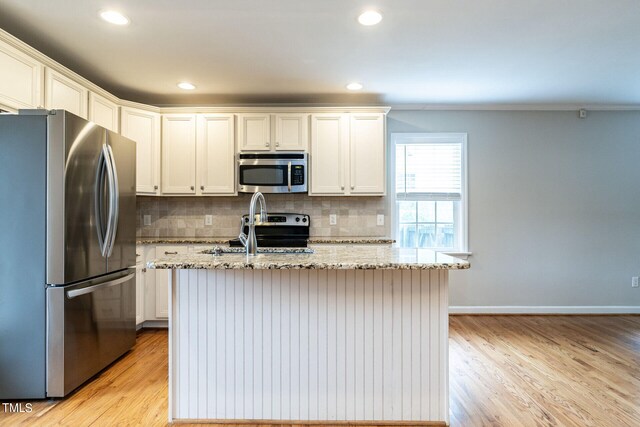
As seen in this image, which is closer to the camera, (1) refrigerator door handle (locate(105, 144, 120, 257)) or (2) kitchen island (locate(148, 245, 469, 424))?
(2) kitchen island (locate(148, 245, 469, 424))

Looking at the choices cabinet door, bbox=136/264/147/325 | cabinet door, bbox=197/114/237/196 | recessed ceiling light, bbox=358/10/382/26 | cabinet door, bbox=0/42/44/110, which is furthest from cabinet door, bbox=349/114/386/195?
cabinet door, bbox=0/42/44/110

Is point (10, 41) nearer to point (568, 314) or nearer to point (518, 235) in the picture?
→ point (518, 235)

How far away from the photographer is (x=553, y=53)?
9.00 ft

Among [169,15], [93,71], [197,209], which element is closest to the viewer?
[169,15]

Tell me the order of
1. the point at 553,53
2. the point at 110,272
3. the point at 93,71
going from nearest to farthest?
1. the point at 110,272
2. the point at 553,53
3. the point at 93,71

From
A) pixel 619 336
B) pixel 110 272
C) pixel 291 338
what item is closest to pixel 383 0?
pixel 291 338

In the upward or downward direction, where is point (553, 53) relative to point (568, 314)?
upward

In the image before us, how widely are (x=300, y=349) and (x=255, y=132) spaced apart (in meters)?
2.49

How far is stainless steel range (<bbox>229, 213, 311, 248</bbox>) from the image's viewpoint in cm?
369

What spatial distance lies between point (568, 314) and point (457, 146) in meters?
2.37

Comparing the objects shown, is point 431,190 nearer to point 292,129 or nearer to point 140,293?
point 292,129

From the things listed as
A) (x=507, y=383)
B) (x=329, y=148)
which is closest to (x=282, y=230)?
(x=329, y=148)

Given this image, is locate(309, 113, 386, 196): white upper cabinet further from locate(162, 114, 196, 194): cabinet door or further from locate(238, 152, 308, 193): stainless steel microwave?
locate(162, 114, 196, 194): cabinet door

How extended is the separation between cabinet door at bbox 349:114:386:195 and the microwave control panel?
526 millimetres
